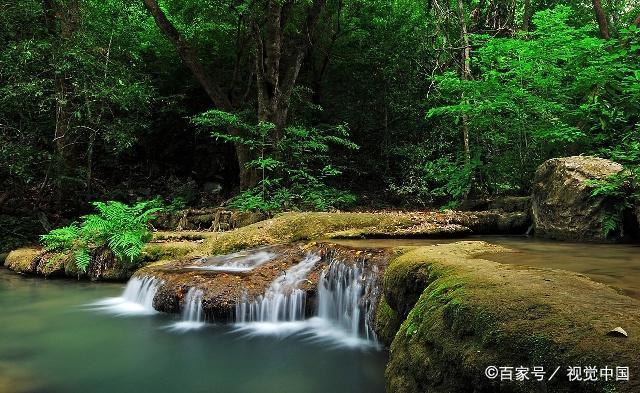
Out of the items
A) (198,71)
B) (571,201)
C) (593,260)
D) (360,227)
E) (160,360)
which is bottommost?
(160,360)

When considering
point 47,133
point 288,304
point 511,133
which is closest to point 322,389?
point 288,304

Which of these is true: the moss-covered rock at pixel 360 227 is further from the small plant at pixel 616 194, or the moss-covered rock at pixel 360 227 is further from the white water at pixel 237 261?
the small plant at pixel 616 194

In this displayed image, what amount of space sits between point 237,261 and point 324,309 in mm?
1933

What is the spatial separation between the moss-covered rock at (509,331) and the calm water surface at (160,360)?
1.36 metres

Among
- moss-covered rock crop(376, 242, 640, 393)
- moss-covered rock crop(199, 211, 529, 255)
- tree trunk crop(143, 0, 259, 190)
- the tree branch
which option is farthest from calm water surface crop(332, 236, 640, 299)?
the tree branch

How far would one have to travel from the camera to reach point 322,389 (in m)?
3.83

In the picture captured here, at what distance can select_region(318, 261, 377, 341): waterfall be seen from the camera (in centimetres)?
504

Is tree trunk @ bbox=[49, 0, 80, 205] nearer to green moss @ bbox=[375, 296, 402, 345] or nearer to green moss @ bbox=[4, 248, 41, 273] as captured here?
green moss @ bbox=[4, 248, 41, 273]

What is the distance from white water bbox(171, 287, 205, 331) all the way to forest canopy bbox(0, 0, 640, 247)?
4575mm

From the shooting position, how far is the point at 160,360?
4594 mm

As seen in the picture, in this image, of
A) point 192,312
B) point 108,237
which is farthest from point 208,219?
point 192,312

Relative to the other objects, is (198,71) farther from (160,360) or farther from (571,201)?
(571,201)

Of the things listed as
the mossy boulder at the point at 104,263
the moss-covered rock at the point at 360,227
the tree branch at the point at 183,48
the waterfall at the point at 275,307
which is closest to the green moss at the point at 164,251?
the mossy boulder at the point at 104,263

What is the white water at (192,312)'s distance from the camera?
5.57 metres
